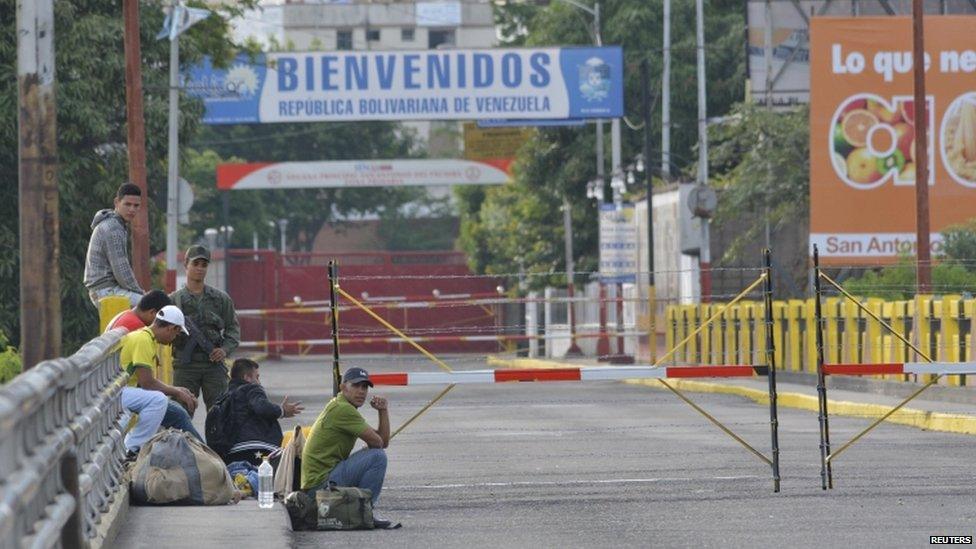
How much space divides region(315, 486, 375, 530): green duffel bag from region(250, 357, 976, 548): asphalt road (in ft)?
0.59

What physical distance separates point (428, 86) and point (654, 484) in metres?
32.6

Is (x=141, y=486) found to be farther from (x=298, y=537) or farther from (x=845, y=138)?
(x=845, y=138)

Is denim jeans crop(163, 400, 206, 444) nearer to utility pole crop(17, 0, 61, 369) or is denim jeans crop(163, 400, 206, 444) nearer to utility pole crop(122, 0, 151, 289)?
utility pole crop(17, 0, 61, 369)

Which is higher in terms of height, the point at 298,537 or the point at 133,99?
the point at 133,99

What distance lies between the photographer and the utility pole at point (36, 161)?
638 inches

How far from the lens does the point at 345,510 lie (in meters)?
12.6

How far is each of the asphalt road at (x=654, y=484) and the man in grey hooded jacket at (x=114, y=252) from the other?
8.02ft

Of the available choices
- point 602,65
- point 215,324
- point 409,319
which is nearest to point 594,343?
point 409,319

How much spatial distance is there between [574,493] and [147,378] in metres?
3.09

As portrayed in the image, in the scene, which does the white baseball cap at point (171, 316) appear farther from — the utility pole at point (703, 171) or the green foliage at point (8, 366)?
the utility pole at point (703, 171)

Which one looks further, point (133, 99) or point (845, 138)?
point (845, 138)

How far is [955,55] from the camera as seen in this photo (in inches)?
1569

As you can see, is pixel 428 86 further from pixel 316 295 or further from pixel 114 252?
pixel 114 252

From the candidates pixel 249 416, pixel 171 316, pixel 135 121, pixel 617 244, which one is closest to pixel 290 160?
pixel 617 244
